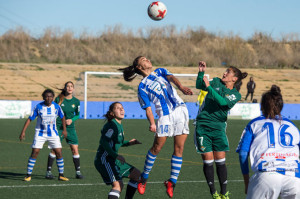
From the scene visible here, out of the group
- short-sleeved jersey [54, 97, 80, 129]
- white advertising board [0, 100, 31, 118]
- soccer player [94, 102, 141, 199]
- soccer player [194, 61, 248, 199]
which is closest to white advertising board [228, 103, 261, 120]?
white advertising board [0, 100, 31, 118]

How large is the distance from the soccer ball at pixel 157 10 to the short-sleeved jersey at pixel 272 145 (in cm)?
927

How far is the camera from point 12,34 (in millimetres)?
55875

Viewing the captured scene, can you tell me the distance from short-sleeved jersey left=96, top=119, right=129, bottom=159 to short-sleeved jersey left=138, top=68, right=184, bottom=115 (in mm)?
1058

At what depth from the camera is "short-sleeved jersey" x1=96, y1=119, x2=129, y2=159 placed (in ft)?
22.9

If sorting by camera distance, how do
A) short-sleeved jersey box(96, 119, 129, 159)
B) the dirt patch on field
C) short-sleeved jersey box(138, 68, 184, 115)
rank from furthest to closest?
1. the dirt patch on field
2. short-sleeved jersey box(138, 68, 184, 115)
3. short-sleeved jersey box(96, 119, 129, 159)

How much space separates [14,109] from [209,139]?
23876 millimetres

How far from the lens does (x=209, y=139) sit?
8000 millimetres

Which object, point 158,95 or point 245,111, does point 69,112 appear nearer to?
point 158,95

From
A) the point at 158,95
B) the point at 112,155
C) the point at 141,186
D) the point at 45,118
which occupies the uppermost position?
the point at 158,95

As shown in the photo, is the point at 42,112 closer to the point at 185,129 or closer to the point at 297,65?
the point at 185,129

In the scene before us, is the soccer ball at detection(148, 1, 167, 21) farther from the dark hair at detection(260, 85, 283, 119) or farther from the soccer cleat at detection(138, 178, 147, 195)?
the dark hair at detection(260, 85, 283, 119)

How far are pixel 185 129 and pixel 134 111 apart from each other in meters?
23.9

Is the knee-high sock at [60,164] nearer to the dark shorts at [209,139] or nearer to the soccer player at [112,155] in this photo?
the dark shorts at [209,139]

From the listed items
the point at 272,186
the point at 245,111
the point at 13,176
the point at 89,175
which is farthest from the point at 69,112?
the point at 245,111
